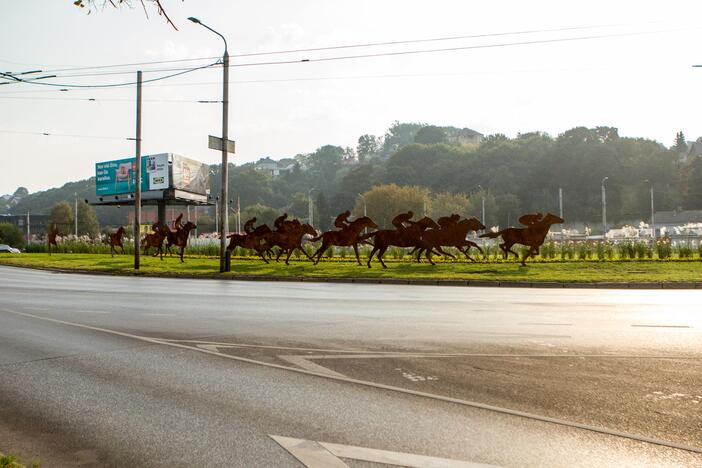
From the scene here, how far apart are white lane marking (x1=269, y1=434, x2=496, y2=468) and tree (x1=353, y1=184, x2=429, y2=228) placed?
92507 millimetres

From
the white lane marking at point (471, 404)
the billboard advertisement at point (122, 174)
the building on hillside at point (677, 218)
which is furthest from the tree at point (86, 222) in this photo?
the white lane marking at point (471, 404)

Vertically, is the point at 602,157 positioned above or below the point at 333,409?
above

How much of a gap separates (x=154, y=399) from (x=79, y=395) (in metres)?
0.77

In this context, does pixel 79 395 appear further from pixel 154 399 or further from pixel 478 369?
pixel 478 369

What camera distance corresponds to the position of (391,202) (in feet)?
322

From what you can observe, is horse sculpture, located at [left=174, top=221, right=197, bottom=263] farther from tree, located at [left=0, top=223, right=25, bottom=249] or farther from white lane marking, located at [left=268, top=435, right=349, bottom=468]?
tree, located at [left=0, top=223, right=25, bottom=249]

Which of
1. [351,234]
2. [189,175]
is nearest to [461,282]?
[351,234]

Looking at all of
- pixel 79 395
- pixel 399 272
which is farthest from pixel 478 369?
pixel 399 272

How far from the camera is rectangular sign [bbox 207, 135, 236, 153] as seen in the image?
24.0 metres

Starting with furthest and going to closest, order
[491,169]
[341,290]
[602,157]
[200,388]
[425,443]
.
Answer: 1. [491,169]
2. [602,157]
3. [341,290]
4. [200,388]
5. [425,443]

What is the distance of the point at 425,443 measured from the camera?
Answer: 4.41 meters

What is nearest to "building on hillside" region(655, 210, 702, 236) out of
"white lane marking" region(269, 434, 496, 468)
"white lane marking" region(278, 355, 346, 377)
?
"white lane marking" region(278, 355, 346, 377)

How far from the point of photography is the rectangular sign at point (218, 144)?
24031mm

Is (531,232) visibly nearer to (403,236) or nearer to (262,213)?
(403,236)
